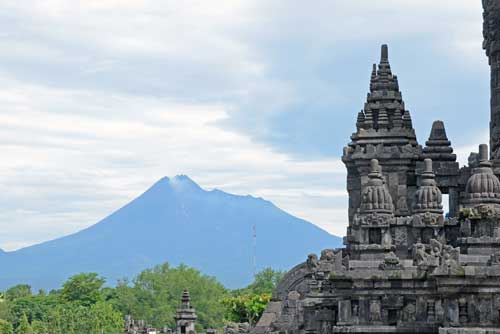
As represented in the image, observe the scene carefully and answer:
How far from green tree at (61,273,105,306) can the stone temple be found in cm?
10377

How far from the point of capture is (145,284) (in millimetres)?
144500

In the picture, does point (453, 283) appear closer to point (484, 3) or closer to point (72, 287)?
point (484, 3)

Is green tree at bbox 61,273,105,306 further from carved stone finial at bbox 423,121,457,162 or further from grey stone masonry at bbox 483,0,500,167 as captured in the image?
carved stone finial at bbox 423,121,457,162

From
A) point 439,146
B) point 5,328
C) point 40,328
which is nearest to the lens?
point 439,146

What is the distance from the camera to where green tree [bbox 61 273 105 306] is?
14338 centimetres

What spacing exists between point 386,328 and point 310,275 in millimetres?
10211

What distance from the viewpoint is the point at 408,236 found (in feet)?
112

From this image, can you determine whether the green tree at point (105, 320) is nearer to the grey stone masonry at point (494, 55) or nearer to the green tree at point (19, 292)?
the green tree at point (19, 292)

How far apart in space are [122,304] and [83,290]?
518cm

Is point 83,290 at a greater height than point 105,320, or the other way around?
point 83,290

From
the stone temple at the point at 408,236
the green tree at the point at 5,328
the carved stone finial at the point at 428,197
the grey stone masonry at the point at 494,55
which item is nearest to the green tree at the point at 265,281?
the green tree at the point at 5,328

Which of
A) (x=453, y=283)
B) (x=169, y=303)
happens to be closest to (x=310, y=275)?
(x=453, y=283)

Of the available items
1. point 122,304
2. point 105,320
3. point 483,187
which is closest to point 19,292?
point 122,304

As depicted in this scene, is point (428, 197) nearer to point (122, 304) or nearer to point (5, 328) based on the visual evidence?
point (5, 328)
